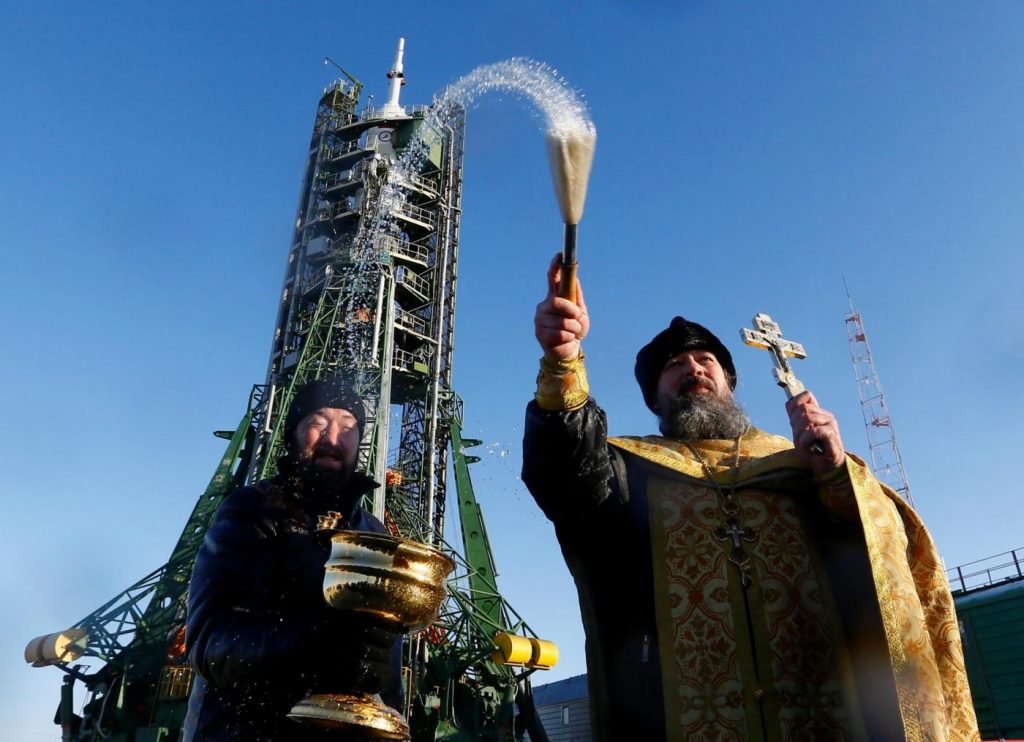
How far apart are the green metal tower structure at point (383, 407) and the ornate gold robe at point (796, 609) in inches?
632

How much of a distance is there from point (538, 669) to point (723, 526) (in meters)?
18.3

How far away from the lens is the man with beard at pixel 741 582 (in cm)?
249

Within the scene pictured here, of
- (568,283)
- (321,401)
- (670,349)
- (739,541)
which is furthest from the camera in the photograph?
(321,401)

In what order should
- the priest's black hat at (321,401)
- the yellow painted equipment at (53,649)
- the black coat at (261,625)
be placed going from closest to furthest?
1. the black coat at (261,625)
2. the priest's black hat at (321,401)
3. the yellow painted equipment at (53,649)

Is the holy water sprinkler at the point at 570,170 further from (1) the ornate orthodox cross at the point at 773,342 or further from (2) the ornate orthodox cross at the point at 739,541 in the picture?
(1) the ornate orthodox cross at the point at 773,342

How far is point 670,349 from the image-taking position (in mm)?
3656

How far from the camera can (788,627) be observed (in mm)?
2650

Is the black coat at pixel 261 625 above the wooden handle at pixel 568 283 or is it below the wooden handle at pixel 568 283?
below

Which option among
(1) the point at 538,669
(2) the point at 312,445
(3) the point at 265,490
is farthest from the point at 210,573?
(1) the point at 538,669

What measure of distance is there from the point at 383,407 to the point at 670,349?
19165mm

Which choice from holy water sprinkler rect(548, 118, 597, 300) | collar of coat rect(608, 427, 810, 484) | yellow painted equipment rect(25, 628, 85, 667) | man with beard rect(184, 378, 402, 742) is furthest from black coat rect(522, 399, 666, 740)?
yellow painted equipment rect(25, 628, 85, 667)

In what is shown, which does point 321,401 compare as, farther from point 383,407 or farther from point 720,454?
point 383,407

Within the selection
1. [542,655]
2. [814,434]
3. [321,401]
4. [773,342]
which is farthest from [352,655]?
[542,655]

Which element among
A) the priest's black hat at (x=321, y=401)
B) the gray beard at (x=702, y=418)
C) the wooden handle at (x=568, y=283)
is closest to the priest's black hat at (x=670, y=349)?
the gray beard at (x=702, y=418)
